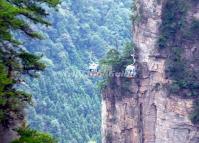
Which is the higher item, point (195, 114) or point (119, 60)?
point (119, 60)

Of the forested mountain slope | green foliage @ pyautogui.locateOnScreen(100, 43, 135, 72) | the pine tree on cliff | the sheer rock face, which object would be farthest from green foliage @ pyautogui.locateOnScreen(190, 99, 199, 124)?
the forested mountain slope

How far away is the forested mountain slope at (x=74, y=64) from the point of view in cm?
5634

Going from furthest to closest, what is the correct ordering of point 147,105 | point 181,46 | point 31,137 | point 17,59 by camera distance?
point 147,105, point 181,46, point 17,59, point 31,137

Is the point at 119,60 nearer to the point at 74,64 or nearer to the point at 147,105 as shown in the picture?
the point at 147,105

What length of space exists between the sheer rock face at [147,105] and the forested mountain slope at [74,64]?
60.9 ft

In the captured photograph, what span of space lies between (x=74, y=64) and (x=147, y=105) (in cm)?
3752

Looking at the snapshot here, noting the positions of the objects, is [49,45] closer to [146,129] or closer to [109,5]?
[109,5]

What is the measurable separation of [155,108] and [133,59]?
8.92 ft

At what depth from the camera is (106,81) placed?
3203cm

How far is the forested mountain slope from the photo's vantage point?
2218 inches

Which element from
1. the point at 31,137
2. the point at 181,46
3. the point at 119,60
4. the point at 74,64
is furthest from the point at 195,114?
the point at 74,64

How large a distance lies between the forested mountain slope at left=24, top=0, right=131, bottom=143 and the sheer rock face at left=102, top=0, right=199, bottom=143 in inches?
731

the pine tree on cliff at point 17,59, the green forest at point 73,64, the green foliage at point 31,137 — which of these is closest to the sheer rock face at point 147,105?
the green forest at point 73,64

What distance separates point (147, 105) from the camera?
30.5 m
